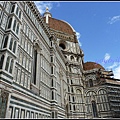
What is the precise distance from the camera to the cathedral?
8.52 meters

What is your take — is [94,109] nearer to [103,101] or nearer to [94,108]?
[94,108]

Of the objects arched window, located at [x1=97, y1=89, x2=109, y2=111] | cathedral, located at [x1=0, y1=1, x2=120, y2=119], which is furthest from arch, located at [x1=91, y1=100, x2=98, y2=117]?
arched window, located at [x1=97, y1=89, x2=109, y2=111]

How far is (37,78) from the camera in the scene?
13.0m

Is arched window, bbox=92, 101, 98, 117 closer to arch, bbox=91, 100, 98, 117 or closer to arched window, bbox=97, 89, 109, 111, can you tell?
arch, bbox=91, 100, 98, 117

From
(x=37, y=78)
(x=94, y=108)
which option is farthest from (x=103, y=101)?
(x=37, y=78)

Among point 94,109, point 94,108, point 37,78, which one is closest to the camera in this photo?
point 37,78

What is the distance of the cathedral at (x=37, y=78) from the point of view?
28.0 feet

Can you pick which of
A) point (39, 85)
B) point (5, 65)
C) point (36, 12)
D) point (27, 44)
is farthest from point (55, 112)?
point (36, 12)

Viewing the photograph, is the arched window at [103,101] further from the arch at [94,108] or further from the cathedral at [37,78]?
the arch at [94,108]

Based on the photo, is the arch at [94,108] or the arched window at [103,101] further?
the arch at [94,108]

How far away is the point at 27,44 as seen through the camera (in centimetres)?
1229

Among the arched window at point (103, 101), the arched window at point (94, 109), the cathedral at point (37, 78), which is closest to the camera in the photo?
the cathedral at point (37, 78)

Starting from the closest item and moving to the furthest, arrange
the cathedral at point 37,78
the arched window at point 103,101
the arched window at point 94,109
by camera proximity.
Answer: the cathedral at point 37,78, the arched window at point 103,101, the arched window at point 94,109

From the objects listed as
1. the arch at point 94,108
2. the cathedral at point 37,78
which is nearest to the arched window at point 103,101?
the cathedral at point 37,78
